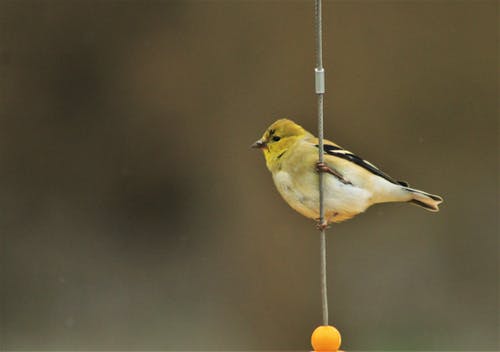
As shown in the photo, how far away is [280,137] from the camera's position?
114cm

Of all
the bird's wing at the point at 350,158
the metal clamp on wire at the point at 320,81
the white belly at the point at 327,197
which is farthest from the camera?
the bird's wing at the point at 350,158

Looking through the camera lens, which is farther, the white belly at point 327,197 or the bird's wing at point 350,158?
the bird's wing at point 350,158

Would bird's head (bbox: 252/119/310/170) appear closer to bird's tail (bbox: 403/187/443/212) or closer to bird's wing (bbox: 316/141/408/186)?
bird's wing (bbox: 316/141/408/186)

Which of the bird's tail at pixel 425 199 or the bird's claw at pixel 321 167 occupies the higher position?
the bird's claw at pixel 321 167

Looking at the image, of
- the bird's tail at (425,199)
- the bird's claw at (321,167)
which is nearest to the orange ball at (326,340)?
the bird's claw at (321,167)

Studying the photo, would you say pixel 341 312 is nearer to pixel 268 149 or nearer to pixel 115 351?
pixel 115 351

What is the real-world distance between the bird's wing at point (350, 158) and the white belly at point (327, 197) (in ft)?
0.17

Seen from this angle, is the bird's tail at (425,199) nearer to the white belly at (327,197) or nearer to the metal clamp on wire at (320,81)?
the white belly at (327,197)

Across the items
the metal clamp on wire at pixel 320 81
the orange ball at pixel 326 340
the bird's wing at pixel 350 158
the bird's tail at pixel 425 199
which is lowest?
the orange ball at pixel 326 340

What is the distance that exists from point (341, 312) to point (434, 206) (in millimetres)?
1798

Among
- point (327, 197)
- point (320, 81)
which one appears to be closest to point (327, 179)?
point (327, 197)

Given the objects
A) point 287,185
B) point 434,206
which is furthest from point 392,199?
point 287,185

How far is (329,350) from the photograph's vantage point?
0.87 metres

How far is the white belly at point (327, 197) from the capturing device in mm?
1045
